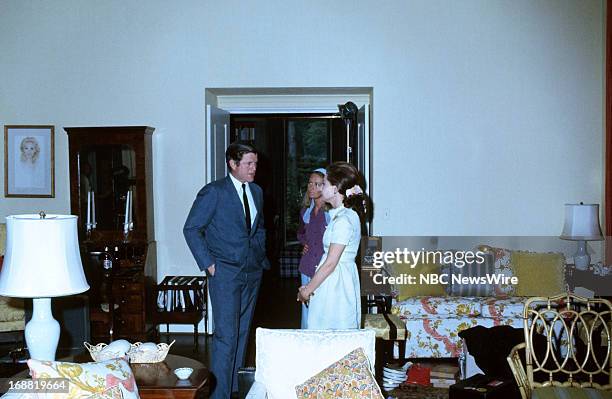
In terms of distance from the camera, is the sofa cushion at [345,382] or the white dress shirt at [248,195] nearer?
the sofa cushion at [345,382]

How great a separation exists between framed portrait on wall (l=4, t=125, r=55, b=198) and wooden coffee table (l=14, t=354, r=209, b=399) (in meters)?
3.81

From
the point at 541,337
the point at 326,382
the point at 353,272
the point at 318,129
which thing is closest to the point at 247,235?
the point at 353,272

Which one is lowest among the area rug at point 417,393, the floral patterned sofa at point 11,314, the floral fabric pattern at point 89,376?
the area rug at point 417,393

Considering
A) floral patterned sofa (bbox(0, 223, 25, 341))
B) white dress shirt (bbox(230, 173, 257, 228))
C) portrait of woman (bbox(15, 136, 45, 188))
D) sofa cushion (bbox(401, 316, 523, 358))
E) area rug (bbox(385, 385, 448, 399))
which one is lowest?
area rug (bbox(385, 385, 448, 399))

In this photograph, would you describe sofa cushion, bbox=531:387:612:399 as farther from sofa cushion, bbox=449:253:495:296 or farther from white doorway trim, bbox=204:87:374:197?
white doorway trim, bbox=204:87:374:197

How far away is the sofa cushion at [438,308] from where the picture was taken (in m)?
5.75

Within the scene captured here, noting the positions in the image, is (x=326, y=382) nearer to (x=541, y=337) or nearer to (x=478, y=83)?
(x=541, y=337)

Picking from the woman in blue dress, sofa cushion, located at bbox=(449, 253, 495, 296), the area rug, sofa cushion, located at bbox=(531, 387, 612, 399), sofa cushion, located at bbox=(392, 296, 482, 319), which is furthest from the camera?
sofa cushion, located at bbox=(449, 253, 495, 296)

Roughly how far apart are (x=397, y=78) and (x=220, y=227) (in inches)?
114

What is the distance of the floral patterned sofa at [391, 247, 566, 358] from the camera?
566cm

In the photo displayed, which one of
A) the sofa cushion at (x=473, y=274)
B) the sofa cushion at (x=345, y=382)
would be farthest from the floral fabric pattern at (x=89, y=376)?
the sofa cushion at (x=473, y=274)

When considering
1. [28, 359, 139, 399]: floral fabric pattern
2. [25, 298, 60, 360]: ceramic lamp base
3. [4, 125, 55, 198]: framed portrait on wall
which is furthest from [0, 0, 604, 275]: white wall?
[28, 359, 139, 399]: floral fabric pattern

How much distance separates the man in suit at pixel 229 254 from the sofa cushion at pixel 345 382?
140cm

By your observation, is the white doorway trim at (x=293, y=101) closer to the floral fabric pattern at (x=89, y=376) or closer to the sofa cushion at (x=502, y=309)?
the sofa cushion at (x=502, y=309)
